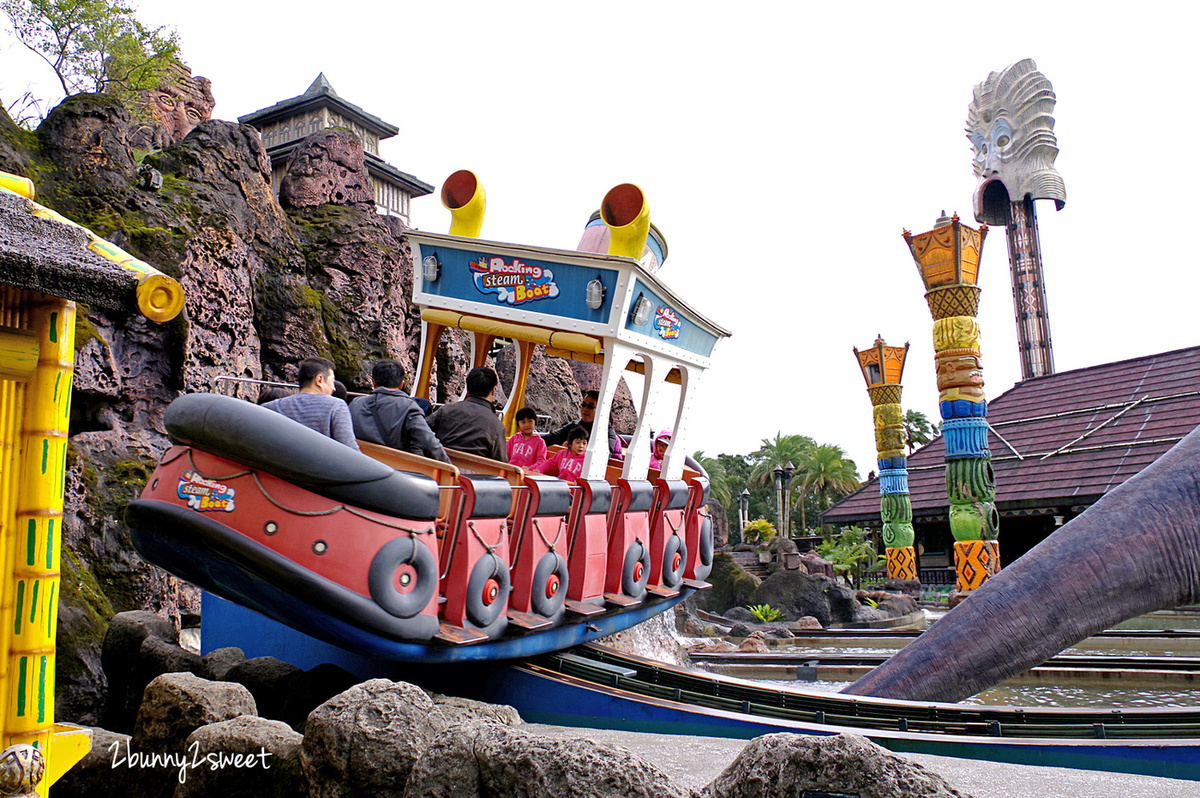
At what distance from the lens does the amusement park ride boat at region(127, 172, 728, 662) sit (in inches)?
148

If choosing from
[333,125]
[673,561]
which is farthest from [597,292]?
[333,125]

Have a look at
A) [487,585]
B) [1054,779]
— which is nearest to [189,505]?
[487,585]

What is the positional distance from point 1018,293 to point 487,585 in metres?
38.4

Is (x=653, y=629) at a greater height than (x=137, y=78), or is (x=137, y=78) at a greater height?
(x=137, y=78)

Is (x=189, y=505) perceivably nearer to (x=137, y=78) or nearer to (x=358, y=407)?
(x=358, y=407)

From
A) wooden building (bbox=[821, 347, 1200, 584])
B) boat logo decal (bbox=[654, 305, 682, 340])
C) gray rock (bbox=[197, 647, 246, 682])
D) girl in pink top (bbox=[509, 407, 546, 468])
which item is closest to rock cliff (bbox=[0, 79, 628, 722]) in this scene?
gray rock (bbox=[197, 647, 246, 682])

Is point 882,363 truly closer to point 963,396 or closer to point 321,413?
point 963,396

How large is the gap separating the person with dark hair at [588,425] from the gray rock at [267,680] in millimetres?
2671

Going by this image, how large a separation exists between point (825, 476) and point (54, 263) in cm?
5026

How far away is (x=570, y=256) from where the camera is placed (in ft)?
18.9

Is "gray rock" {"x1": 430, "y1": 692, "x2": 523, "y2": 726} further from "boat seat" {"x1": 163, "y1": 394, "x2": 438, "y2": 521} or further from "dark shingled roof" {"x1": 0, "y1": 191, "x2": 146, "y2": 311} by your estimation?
"dark shingled roof" {"x1": 0, "y1": 191, "x2": 146, "y2": 311}

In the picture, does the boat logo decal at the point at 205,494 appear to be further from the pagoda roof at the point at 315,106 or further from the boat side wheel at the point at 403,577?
the pagoda roof at the point at 315,106

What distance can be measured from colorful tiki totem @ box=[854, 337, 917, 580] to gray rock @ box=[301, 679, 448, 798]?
17891 millimetres

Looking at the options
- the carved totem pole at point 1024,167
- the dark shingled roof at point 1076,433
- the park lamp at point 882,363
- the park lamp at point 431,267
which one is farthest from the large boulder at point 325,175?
the carved totem pole at point 1024,167
